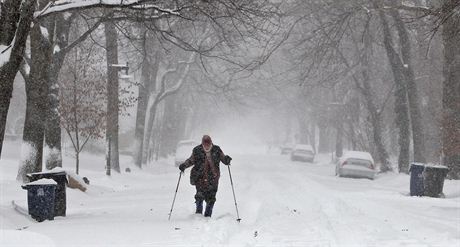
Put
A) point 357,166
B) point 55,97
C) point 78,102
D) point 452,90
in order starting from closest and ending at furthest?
1. point 55,97
2. point 452,90
3. point 78,102
4. point 357,166

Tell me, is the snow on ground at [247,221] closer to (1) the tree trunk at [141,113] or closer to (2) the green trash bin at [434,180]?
(2) the green trash bin at [434,180]

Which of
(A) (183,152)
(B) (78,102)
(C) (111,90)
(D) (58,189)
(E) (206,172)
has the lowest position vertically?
(A) (183,152)

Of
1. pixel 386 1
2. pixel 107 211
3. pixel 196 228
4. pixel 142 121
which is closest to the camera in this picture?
pixel 196 228

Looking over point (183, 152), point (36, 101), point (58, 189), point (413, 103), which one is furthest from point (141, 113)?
point (58, 189)

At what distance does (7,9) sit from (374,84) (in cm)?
3054

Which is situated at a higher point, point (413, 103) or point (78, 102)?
point (413, 103)

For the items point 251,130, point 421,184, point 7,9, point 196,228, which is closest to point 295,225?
point 196,228

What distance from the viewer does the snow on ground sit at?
9.07 meters

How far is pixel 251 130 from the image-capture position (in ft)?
474

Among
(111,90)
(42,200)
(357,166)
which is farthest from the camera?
(357,166)

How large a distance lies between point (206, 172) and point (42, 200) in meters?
3.16

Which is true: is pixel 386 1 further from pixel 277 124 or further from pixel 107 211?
pixel 277 124

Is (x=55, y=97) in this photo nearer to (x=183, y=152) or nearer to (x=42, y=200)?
(x=42, y=200)

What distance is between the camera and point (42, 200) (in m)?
11.3
